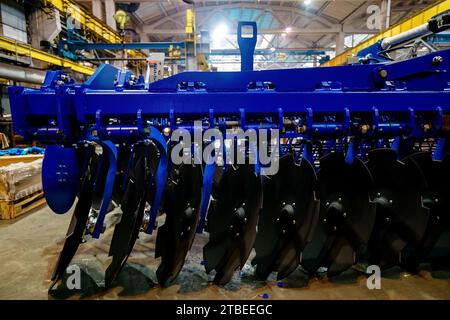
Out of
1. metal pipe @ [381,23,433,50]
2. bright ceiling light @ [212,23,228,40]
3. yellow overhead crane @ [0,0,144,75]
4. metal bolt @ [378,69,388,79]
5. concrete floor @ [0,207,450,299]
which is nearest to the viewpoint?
concrete floor @ [0,207,450,299]

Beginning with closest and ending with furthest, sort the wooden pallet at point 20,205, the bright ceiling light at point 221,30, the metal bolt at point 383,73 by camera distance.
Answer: the metal bolt at point 383,73
the wooden pallet at point 20,205
the bright ceiling light at point 221,30

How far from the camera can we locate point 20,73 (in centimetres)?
414

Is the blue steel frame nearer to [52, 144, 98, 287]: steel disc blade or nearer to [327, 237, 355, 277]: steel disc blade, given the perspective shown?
[52, 144, 98, 287]: steel disc blade

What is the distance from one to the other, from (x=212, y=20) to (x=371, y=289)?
14.1m

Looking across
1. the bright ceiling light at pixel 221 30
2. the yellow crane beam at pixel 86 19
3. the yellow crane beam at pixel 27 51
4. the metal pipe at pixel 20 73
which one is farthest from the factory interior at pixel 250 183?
the bright ceiling light at pixel 221 30

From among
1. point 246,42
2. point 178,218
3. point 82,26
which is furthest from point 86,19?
point 178,218

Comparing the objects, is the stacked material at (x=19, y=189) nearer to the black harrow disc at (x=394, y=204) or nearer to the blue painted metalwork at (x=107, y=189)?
the blue painted metalwork at (x=107, y=189)

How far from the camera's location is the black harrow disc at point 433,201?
179 centimetres

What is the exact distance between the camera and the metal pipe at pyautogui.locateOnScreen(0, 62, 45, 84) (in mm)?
3871

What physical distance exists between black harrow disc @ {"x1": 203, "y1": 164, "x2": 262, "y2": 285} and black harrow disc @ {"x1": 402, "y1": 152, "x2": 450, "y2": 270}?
3.66ft

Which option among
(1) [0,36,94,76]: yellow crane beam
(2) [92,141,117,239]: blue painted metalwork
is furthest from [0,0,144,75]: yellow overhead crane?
(2) [92,141,117,239]: blue painted metalwork

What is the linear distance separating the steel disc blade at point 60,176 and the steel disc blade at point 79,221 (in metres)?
0.07
